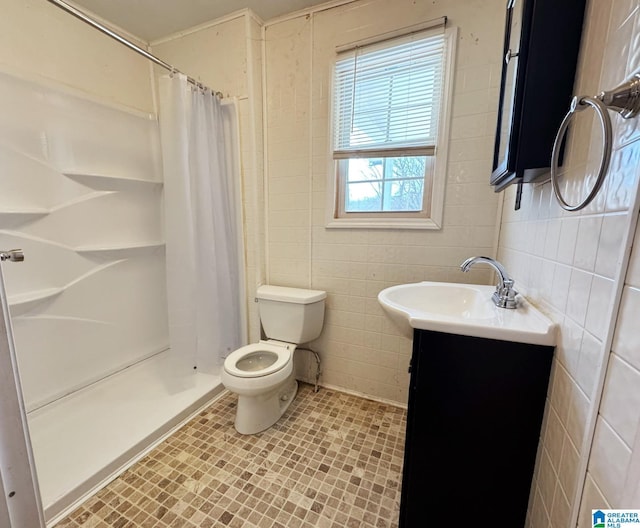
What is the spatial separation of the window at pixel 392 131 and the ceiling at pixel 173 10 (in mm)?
529

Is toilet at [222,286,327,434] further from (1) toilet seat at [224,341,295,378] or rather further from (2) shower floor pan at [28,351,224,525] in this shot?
(2) shower floor pan at [28,351,224,525]

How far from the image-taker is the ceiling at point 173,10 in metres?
1.62

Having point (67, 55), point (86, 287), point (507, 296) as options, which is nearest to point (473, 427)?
point (507, 296)

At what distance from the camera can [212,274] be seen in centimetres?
186

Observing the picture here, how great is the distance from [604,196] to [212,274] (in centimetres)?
185

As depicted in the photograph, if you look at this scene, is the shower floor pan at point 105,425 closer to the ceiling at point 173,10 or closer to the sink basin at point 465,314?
the sink basin at point 465,314

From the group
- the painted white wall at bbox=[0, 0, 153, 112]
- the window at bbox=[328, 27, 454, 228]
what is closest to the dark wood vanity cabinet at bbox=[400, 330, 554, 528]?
the window at bbox=[328, 27, 454, 228]

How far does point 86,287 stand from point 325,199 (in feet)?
5.42

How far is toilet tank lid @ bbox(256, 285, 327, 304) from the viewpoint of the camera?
1.72 meters

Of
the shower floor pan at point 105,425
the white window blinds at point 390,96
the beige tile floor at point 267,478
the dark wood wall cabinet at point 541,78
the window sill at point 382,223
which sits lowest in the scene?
the beige tile floor at point 267,478

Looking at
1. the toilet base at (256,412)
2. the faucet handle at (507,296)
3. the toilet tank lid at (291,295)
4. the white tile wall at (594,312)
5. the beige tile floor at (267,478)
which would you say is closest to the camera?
the white tile wall at (594,312)

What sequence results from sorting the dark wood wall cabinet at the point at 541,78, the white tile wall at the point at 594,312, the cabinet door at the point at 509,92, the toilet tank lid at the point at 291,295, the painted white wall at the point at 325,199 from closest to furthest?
1. the white tile wall at the point at 594,312
2. the dark wood wall cabinet at the point at 541,78
3. the cabinet door at the point at 509,92
4. the painted white wall at the point at 325,199
5. the toilet tank lid at the point at 291,295

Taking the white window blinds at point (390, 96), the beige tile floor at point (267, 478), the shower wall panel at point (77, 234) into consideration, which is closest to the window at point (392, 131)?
the white window blinds at point (390, 96)

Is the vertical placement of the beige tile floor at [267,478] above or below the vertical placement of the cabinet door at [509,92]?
below
